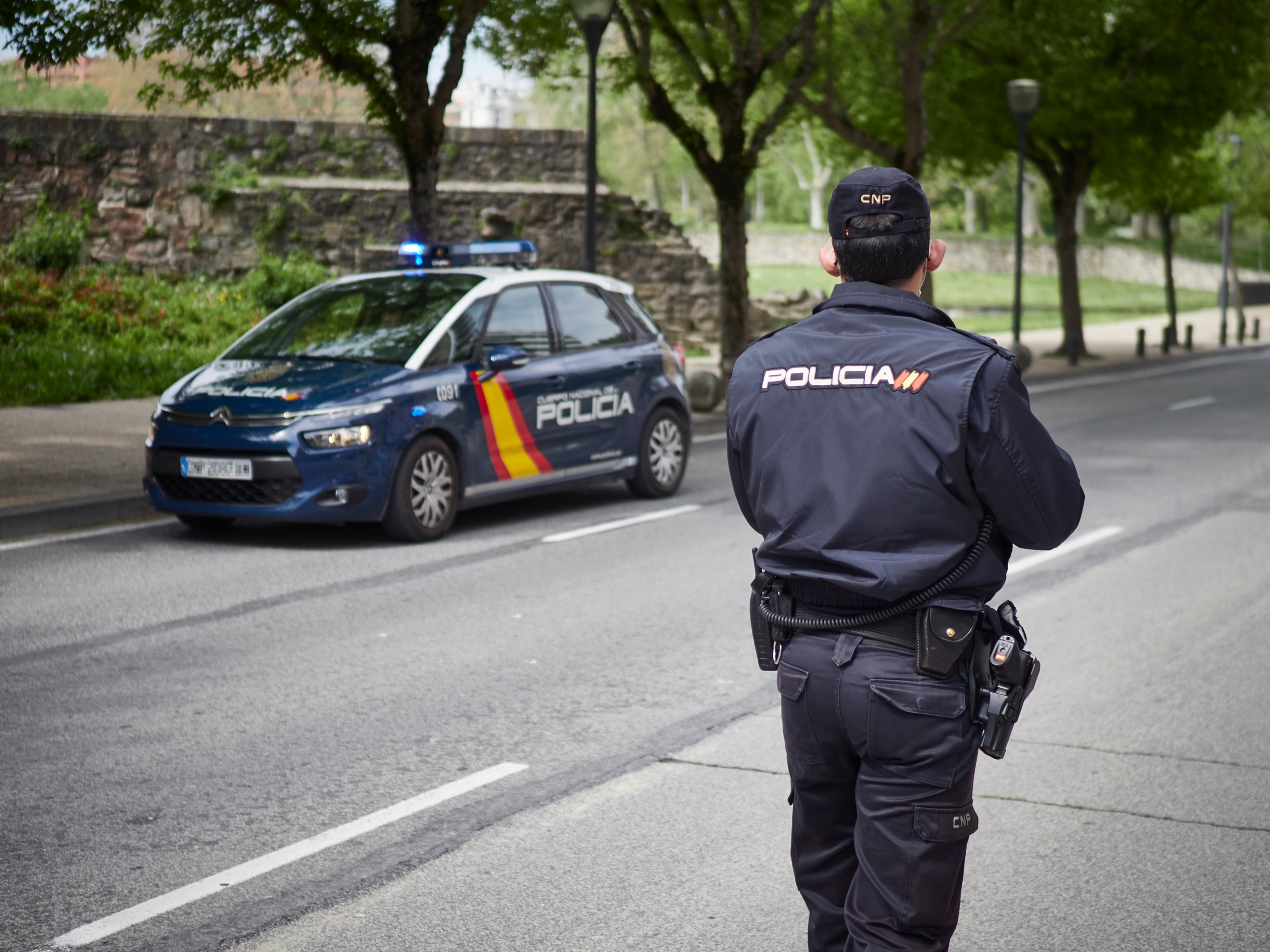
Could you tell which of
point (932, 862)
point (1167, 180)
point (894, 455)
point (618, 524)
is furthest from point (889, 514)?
point (1167, 180)

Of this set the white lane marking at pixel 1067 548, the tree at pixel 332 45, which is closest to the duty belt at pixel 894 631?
the white lane marking at pixel 1067 548

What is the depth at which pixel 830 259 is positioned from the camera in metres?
2.96

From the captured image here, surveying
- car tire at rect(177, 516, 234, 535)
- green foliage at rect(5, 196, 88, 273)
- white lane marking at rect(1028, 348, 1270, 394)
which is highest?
green foliage at rect(5, 196, 88, 273)

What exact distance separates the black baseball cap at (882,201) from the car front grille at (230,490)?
267 inches

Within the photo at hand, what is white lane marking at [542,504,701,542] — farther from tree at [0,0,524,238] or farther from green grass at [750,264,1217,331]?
green grass at [750,264,1217,331]

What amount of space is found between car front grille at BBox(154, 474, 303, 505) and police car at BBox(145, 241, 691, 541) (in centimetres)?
1

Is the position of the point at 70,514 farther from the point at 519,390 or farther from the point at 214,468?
the point at 519,390

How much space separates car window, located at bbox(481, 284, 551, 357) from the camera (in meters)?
10.3

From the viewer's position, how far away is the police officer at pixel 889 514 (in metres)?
2.68

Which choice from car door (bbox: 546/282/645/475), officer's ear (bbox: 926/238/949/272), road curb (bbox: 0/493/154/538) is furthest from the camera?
car door (bbox: 546/282/645/475)

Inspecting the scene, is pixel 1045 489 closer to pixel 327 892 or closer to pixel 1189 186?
pixel 327 892

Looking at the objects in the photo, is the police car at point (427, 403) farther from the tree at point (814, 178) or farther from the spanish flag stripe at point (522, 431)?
the tree at point (814, 178)

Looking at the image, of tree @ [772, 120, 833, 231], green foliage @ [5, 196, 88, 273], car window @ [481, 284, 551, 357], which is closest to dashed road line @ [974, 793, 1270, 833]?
car window @ [481, 284, 551, 357]

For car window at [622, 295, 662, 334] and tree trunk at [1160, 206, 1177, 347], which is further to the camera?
tree trunk at [1160, 206, 1177, 347]
